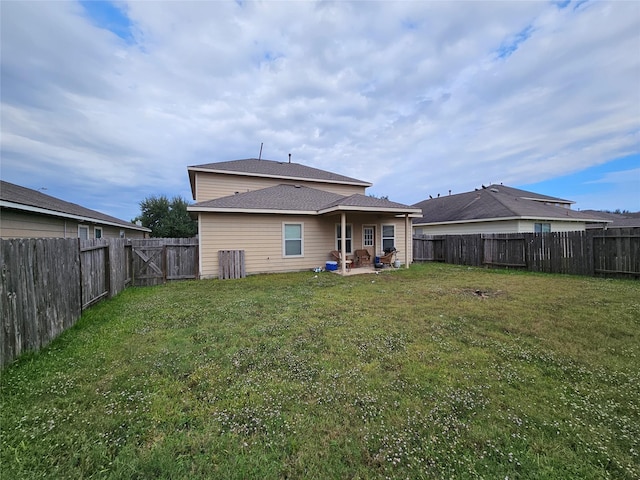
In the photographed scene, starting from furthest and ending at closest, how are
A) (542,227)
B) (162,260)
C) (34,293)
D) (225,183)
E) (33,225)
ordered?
1. (542,227)
2. (225,183)
3. (162,260)
4. (33,225)
5. (34,293)

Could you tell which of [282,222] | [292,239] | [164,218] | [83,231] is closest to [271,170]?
Result: [282,222]

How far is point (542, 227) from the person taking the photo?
16234mm

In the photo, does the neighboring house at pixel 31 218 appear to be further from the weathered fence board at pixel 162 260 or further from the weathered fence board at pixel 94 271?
the weathered fence board at pixel 94 271

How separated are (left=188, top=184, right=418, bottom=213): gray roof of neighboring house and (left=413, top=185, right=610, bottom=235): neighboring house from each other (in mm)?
7585

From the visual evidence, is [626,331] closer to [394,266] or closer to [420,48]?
[394,266]

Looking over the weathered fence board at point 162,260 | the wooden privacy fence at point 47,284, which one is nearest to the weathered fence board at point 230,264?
the weathered fence board at point 162,260

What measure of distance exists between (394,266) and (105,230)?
17.8 m

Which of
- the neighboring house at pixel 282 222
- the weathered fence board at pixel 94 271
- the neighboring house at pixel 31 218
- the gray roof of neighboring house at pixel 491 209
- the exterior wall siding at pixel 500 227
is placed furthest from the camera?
the gray roof of neighboring house at pixel 491 209

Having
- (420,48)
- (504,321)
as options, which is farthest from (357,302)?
(420,48)

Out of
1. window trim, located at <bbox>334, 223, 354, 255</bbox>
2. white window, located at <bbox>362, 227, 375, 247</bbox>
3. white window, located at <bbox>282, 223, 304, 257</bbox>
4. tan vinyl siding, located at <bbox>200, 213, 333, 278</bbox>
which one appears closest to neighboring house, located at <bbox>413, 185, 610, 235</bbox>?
white window, located at <bbox>362, 227, 375, 247</bbox>

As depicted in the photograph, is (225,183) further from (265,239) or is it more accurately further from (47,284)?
(47,284)

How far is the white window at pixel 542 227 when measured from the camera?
1595 centimetres

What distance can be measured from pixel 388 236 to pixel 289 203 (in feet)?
18.6

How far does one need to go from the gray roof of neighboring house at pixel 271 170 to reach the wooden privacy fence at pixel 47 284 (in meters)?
8.19
